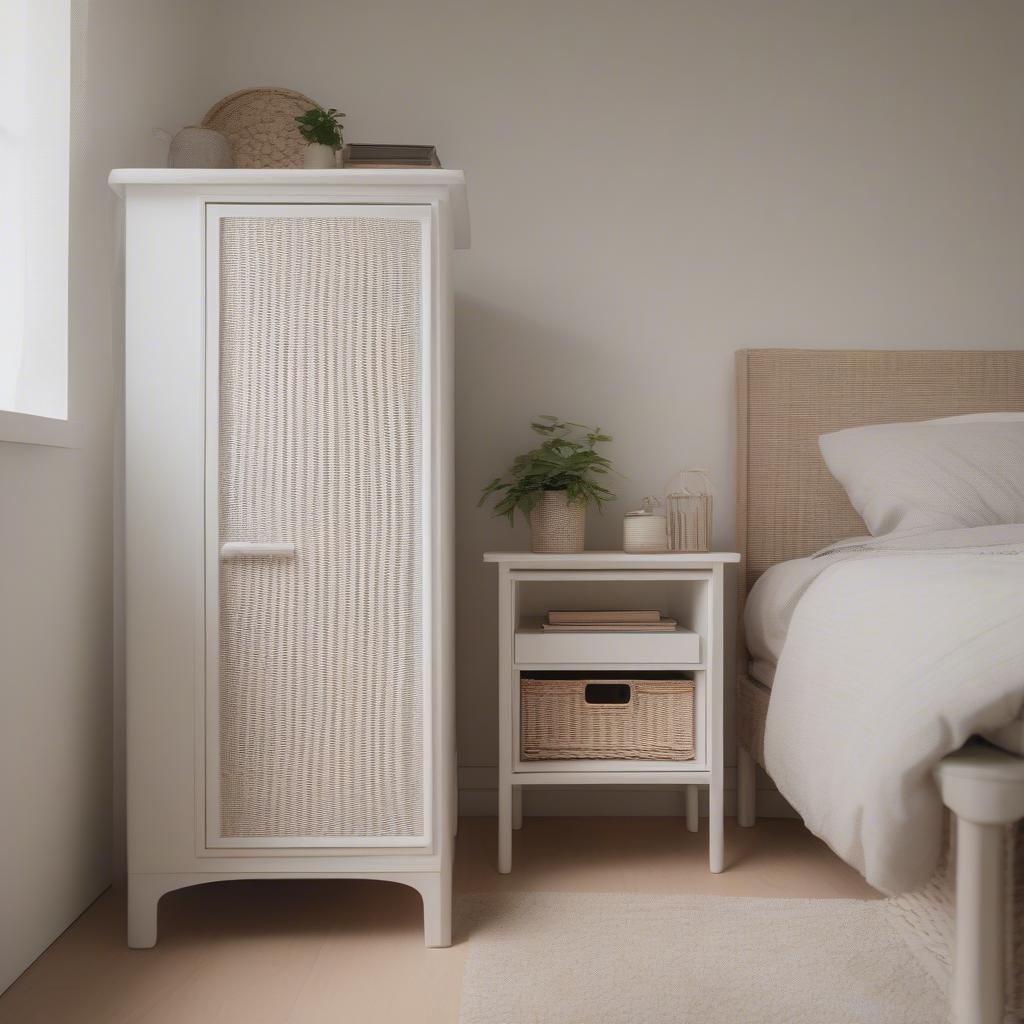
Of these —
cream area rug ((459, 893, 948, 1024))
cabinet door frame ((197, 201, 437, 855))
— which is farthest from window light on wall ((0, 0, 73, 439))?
cream area rug ((459, 893, 948, 1024))

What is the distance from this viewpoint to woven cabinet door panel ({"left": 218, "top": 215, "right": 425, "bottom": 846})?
5.78ft

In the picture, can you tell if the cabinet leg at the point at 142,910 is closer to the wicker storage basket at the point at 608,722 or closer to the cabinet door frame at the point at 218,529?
the cabinet door frame at the point at 218,529

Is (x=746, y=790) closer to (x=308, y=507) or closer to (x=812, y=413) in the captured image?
(x=812, y=413)

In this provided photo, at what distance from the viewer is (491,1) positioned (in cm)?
257

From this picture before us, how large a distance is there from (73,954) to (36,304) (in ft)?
3.97

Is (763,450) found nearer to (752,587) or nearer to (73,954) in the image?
(752,587)

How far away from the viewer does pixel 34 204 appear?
175cm

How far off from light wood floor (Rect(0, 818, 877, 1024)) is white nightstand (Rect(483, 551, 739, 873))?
0.46ft

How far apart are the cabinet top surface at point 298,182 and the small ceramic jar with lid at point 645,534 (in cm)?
90

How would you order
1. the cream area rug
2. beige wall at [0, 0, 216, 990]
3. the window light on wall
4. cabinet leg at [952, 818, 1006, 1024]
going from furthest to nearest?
1. the window light on wall
2. beige wall at [0, 0, 216, 990]
3. the cream area rug
4. cabinet leg at [952, 818, 1006, 1024]

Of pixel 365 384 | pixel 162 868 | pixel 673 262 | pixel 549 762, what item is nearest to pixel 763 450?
pixel 673 262

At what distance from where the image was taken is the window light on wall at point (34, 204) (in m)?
1.72

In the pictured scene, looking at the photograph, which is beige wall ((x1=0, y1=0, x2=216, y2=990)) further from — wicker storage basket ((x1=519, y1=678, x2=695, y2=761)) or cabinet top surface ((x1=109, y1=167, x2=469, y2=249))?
wicker storage basket ((x1=519, y1=678, x2=695, y2=761))

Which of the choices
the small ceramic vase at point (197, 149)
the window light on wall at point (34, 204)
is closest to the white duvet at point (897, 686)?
the window light on wall at point (34, 204)
